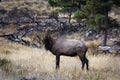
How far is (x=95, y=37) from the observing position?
3494 centimetres

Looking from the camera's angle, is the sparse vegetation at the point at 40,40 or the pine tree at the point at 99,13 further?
the pine tree at the point at 99,13

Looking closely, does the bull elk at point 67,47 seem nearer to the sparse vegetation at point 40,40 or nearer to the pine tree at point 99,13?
the sparse vegetation at point 40,40

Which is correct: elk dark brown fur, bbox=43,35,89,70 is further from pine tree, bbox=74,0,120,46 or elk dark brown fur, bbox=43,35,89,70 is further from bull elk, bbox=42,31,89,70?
pine tree, bbox=74,0,120,46

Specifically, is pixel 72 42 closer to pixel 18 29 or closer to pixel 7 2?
pixel 18 29

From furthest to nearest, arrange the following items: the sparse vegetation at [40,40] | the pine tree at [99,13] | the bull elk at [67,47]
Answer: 1. the pine tree at [99,13]
2. the bull elk at [67,47]
3. the sparse vegetation at [40,40]

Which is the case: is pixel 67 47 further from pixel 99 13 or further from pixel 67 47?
pixel 99 13

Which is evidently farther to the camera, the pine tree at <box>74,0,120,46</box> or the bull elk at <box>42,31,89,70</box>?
the pine tree at <box>74,0,120,46</box>

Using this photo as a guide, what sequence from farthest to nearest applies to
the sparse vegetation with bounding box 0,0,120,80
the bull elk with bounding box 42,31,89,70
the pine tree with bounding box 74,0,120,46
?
the pine tree with bounding box 74,0,120,46
the bull elk with bounding box 42,31,89,70
the sparse vegetation with bounding box 0,0,120,80

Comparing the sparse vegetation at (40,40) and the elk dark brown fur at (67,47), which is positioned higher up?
the elk dark brown fur at (67,47)

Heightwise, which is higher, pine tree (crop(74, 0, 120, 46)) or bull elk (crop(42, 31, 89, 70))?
bull elk (crop(42, 31, 89, 70))

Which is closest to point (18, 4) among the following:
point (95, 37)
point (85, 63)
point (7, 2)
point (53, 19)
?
point (7, 2)

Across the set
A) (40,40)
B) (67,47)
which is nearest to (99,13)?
(40,40)

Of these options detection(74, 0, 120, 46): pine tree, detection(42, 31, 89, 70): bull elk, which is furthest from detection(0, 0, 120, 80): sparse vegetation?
detection(42, 31, 89, 70): bull elk

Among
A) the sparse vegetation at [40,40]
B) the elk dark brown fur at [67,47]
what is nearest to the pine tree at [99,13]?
the sparse vegetation at [40,40]
